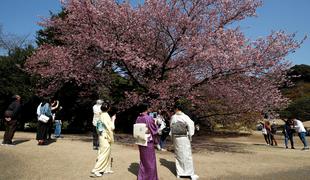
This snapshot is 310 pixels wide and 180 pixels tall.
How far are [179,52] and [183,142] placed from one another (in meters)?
7.14

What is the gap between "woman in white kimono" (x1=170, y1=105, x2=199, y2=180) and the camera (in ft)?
22.4

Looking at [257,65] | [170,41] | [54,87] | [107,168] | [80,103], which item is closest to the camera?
[107,168]

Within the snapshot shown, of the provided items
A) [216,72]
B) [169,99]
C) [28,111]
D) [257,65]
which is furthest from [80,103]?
[257,65]

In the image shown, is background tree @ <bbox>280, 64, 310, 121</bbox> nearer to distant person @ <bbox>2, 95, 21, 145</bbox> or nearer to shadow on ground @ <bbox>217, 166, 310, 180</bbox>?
shadow on ground @ <bbox>217, 166, 310, 180</bbox>

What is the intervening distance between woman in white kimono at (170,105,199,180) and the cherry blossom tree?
4.59 metres

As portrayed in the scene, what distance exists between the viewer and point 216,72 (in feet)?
39.0

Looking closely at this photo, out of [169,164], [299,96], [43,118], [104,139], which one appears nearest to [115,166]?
[104,139]

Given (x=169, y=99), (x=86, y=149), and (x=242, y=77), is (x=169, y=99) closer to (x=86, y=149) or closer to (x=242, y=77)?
(x=242, y=77)

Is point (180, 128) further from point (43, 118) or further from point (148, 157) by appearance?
point (43, 118)

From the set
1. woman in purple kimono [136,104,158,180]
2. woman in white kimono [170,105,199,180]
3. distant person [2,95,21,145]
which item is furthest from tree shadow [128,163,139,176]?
distant person [2,95,21,145]

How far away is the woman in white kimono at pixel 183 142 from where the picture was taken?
269 inches

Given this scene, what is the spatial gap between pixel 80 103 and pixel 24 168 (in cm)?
1318

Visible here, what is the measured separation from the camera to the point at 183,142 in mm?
6930

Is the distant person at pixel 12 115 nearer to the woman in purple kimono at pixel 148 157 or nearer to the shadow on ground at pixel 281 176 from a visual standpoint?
the woman in purple kimono at pixel 148 157
